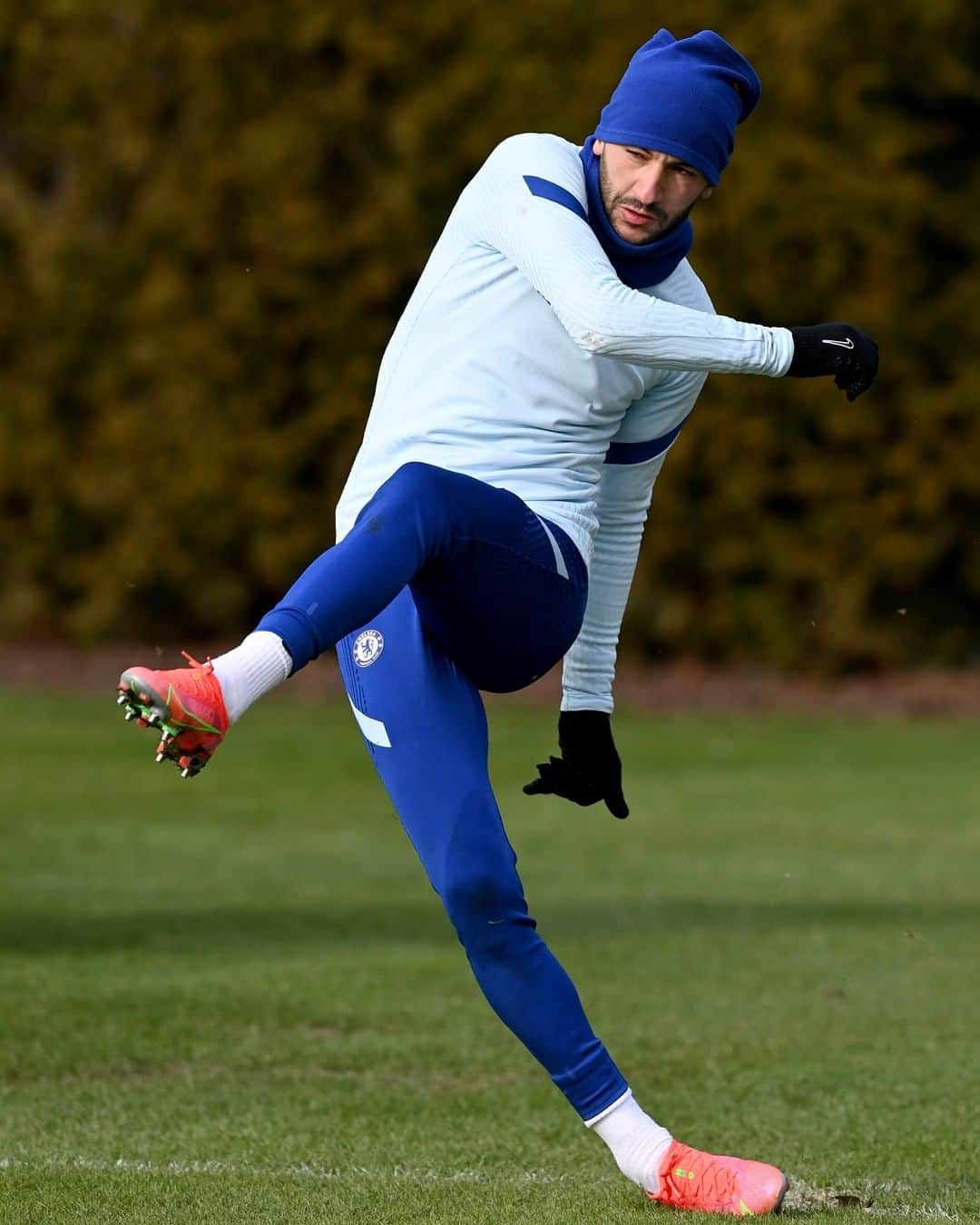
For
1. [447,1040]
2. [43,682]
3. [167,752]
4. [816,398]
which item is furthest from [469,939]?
[43,682]

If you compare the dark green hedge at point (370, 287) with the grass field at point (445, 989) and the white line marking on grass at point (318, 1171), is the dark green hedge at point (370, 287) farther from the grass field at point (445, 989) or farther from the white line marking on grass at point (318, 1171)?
the white line marking on grass at point (318, 1171)

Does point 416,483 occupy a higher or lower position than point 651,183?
lower

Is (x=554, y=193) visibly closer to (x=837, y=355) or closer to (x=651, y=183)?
(x=651, y=183)

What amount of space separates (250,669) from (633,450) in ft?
3.78

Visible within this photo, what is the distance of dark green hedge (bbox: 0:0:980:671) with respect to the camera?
14.2 m

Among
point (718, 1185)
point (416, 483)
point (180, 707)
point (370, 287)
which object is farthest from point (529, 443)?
point (370, 287)

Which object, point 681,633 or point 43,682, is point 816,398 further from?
point 43,682

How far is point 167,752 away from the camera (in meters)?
3.68

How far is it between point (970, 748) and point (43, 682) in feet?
21.3

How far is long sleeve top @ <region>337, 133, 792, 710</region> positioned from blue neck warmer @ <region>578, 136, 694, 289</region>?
1.4 inches

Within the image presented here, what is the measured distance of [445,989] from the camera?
7.23 meters

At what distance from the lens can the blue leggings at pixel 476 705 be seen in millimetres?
4113

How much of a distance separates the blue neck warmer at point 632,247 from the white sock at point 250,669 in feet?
3.30

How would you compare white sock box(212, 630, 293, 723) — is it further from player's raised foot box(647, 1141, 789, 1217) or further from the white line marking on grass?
the white line marking on grass
